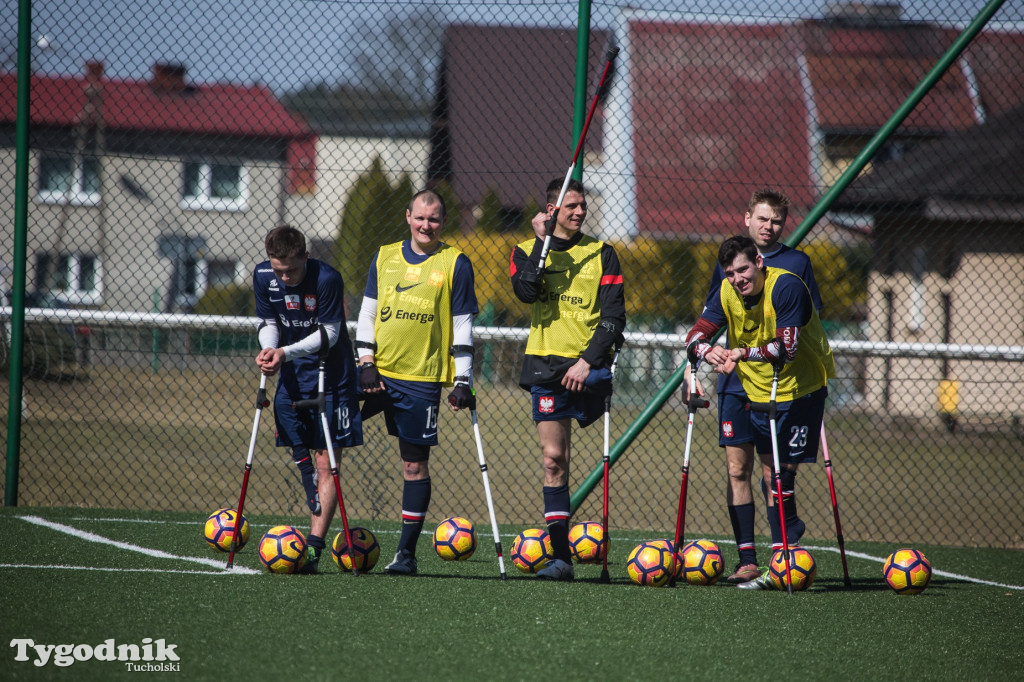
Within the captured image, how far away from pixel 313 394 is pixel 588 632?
210 centimetres

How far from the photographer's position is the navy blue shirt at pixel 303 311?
5219 millimetres

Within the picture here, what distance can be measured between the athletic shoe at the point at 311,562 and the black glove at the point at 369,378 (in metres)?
0.91

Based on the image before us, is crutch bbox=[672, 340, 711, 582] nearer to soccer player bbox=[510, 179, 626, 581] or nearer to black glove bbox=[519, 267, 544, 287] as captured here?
soccer player bbox=[510, 179, 626, 581]

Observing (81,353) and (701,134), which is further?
(701,134)

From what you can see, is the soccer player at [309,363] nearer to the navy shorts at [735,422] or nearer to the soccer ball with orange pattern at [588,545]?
the soccer ball with orange pattern at [588,545]

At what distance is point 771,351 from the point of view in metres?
5.05

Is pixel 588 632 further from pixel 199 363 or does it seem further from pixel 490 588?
pixel 199 363

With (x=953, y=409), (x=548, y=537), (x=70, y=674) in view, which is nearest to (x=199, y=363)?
(x=548, y=537)

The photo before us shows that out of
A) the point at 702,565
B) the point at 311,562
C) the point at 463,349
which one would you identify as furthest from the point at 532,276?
the point at 311,562

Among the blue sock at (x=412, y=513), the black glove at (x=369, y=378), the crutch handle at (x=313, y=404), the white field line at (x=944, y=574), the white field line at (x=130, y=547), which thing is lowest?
the white field line at (x=944, y=574)

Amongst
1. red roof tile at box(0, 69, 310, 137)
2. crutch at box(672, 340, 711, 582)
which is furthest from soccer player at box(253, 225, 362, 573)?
red roof tile at box(0, 69, 310, 137)

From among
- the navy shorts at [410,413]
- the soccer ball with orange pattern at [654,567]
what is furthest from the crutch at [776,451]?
the navy shorts at [410,413]

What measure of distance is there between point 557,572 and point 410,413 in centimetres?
118

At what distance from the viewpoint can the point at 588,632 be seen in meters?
4.03
